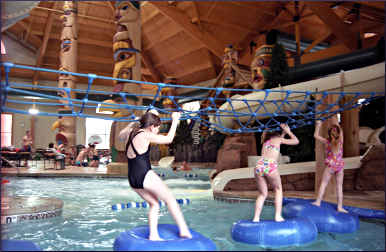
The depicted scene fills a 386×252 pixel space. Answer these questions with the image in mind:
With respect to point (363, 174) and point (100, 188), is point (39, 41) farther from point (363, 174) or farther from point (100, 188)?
point (363, 174)

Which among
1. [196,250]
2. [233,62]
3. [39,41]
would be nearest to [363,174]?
A: [196,250]

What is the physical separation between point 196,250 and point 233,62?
1037cm

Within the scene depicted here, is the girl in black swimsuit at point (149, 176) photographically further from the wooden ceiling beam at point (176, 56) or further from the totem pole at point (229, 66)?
the wooden ceiling beam at point (176, 56)

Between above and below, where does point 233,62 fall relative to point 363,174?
above

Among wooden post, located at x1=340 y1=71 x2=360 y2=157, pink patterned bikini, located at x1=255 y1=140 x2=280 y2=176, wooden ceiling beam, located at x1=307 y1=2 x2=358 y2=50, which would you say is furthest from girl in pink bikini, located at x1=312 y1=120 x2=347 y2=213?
wooden ceiling beam, located at x1=307 y1=2 x2=358 y2=50

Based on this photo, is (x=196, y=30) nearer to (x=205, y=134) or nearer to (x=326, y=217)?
(x=205, y=134)

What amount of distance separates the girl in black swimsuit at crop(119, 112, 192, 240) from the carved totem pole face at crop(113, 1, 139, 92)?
628 cm

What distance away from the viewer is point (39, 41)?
20.7 metres

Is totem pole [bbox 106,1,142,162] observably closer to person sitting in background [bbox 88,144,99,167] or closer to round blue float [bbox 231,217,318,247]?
person sitting in background [bbox 88,144,99,167]

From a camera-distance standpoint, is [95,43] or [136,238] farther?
[95,43]

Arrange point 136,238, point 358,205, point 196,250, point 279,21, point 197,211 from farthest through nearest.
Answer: point 279,21 → point 197,211 → point 358,205 → point 136,238 → point 196,250

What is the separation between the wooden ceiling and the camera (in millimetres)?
13344

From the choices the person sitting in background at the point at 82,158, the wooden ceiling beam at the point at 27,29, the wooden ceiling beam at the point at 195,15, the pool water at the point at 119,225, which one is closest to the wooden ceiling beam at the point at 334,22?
the wooden ceiling beam at the point at 195,15

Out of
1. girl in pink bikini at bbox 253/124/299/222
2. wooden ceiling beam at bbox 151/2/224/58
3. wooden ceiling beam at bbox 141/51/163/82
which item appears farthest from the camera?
wooden ceiling beam at bbox 141/51/163/82
